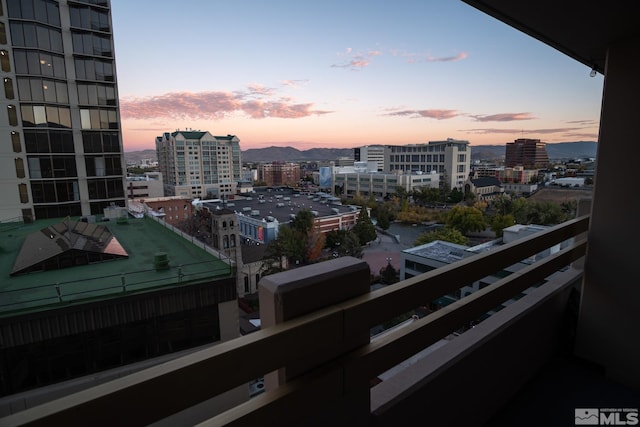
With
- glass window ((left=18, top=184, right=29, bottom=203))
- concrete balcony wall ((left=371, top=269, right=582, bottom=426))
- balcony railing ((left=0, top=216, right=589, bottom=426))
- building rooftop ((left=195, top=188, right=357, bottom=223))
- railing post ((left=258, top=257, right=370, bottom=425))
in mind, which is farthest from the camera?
glass window ((left=18, top=184, right=29, bottom=203))

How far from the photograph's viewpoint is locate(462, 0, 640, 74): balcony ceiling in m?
1.02

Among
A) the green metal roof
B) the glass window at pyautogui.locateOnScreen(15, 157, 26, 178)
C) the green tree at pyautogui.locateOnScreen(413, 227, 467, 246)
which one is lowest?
the green tree at pyautogui.locateOnScreen(413, 227, 467, 246)

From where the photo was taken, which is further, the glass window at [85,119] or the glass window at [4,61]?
the glass window at [85,119]

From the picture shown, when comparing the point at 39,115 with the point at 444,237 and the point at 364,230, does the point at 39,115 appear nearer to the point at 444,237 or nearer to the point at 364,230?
the point at 364,230

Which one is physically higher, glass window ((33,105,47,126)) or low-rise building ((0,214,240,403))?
glass window ((33,105,47,126))

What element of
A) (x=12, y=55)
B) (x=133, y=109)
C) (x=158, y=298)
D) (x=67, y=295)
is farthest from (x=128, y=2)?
(x=12, y=55)

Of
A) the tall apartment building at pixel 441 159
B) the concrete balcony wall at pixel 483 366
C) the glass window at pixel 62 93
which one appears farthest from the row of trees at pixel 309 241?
the tall apartment building at pixel 441 159

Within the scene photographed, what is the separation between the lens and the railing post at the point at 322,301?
589mm

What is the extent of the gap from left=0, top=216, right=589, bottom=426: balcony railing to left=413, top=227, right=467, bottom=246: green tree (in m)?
2.69

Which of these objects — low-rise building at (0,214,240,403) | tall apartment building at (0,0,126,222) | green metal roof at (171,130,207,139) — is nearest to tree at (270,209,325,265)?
low-rise building at (0,214,240,403)

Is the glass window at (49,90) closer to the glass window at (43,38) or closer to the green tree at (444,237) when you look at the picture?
the glass window at (43,38)

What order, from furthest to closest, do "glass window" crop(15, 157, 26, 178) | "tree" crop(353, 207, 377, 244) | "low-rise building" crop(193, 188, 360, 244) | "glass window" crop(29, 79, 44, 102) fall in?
"glass window" crop(29, 79, 44, 102) < "glass window" crop(15, 157, 26, 178) < "tree" crop(353, 207, 377, 244) < "low-rise building" crop(193, 188, 360, 244)

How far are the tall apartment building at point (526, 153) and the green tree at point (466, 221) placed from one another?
187cm

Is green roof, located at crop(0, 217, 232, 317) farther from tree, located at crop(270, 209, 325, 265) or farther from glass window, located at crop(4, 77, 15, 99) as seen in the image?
glass window, located at crop(4, 77, 15, 99)
